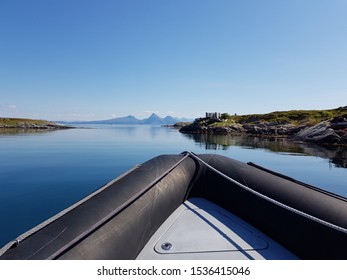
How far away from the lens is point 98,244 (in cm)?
181

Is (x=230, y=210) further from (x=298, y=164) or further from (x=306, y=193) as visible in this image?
(x=298, y=164)

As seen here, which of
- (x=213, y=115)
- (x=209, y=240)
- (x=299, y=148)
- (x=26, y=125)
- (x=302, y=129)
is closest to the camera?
(x=209, y=240)

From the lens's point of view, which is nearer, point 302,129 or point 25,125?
point 302,129

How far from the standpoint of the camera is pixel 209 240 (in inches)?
101

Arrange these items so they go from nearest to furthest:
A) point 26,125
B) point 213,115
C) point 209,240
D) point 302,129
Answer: point 209,240 < point 302,129 < point 213,115 < point 26,125

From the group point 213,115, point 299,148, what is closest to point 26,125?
point 213,115

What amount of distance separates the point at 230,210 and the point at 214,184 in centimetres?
53

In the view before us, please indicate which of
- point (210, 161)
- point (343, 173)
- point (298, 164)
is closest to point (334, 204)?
point (210, 161)

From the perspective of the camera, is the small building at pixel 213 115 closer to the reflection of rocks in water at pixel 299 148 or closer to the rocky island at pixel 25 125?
the reflection of rocks in water at pixel 299 148

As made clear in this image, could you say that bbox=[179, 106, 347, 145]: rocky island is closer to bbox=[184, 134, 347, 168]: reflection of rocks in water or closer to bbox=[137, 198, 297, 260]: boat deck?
bbox=[184, 134, 347, 168]: reflection of rocks in water

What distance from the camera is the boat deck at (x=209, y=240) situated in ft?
7.54

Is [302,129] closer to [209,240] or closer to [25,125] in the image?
[209,240]

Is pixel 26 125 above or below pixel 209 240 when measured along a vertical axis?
above

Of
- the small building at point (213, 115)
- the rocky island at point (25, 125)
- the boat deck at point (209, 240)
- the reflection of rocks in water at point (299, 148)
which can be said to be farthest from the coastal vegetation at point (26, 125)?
the boat deck at point (209, 240)
